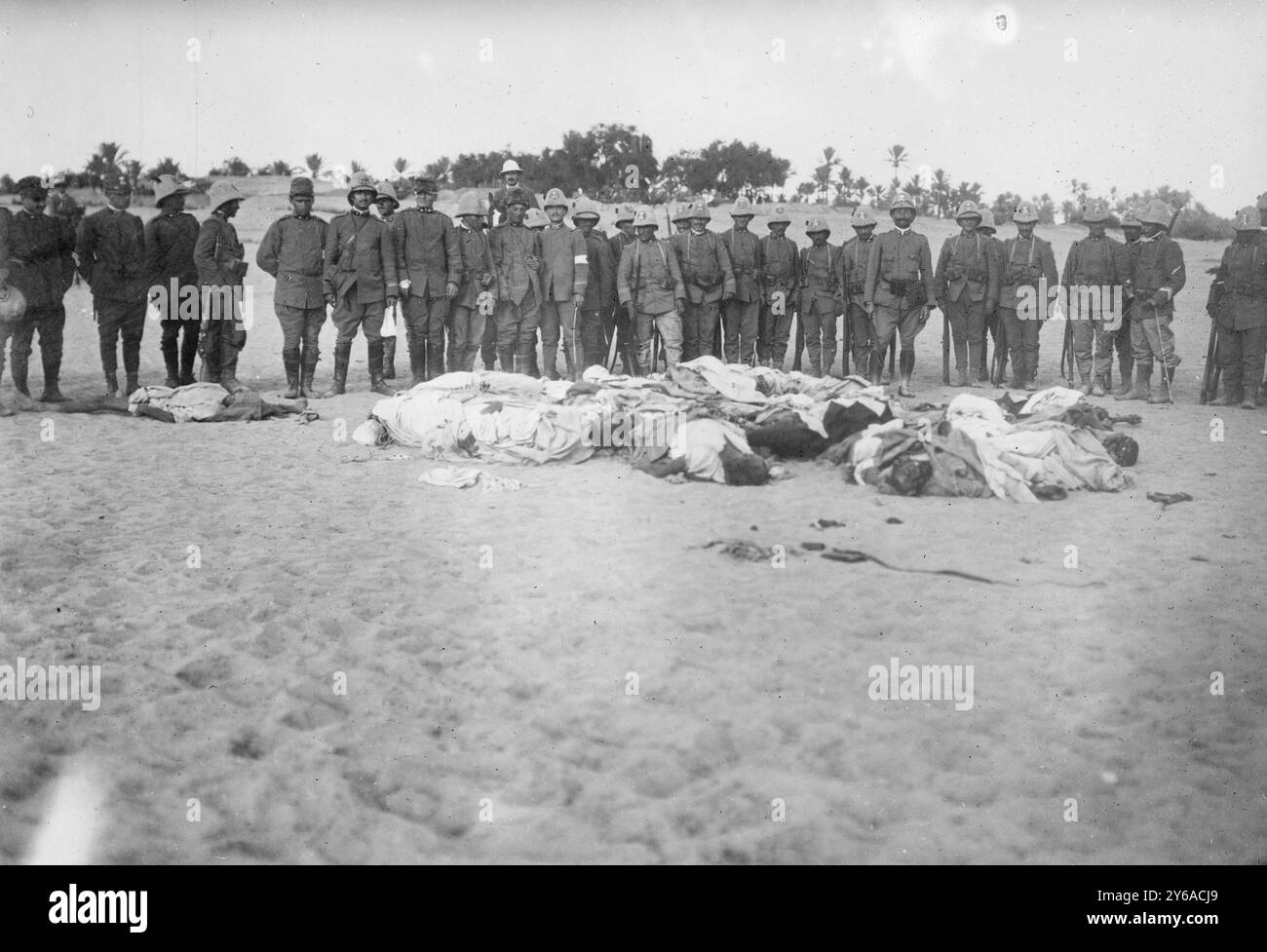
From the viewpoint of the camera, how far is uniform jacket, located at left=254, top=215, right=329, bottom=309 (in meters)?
10.7

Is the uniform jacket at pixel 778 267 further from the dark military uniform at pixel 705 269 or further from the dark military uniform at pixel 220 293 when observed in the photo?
the dark military uniform at pixel 220 293

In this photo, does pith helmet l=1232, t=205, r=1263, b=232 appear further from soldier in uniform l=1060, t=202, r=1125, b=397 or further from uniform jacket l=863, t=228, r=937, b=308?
uniform jacket l=863, t=228, r=937, b=308

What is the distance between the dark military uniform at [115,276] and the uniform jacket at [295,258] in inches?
46.8

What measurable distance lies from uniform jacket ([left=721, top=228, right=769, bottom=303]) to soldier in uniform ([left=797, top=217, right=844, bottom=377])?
680 mm

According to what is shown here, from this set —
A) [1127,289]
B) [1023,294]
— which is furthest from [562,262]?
[1127,289]

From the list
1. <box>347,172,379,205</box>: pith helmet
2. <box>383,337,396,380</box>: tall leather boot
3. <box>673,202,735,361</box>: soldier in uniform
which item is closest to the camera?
<box>347,172,379,205</box>: pith helmet

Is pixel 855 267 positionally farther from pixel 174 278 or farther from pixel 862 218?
pixel 174 278

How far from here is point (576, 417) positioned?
26.9 feet

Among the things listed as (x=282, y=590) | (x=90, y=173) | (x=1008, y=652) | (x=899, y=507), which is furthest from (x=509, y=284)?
(x=90, y=173)

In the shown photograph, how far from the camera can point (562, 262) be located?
1166 cm

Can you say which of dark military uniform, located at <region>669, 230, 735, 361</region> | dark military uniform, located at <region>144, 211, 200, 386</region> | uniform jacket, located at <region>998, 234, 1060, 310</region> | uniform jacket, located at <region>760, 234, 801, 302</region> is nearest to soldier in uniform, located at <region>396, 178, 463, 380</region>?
dark military uniform, located at <region>144, 211, 200, 386</region>

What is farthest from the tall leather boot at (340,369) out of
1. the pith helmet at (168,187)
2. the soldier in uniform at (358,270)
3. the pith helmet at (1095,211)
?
the pith helmet at (1095,211)

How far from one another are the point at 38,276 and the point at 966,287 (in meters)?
9.76

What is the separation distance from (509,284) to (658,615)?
7.36 metres
